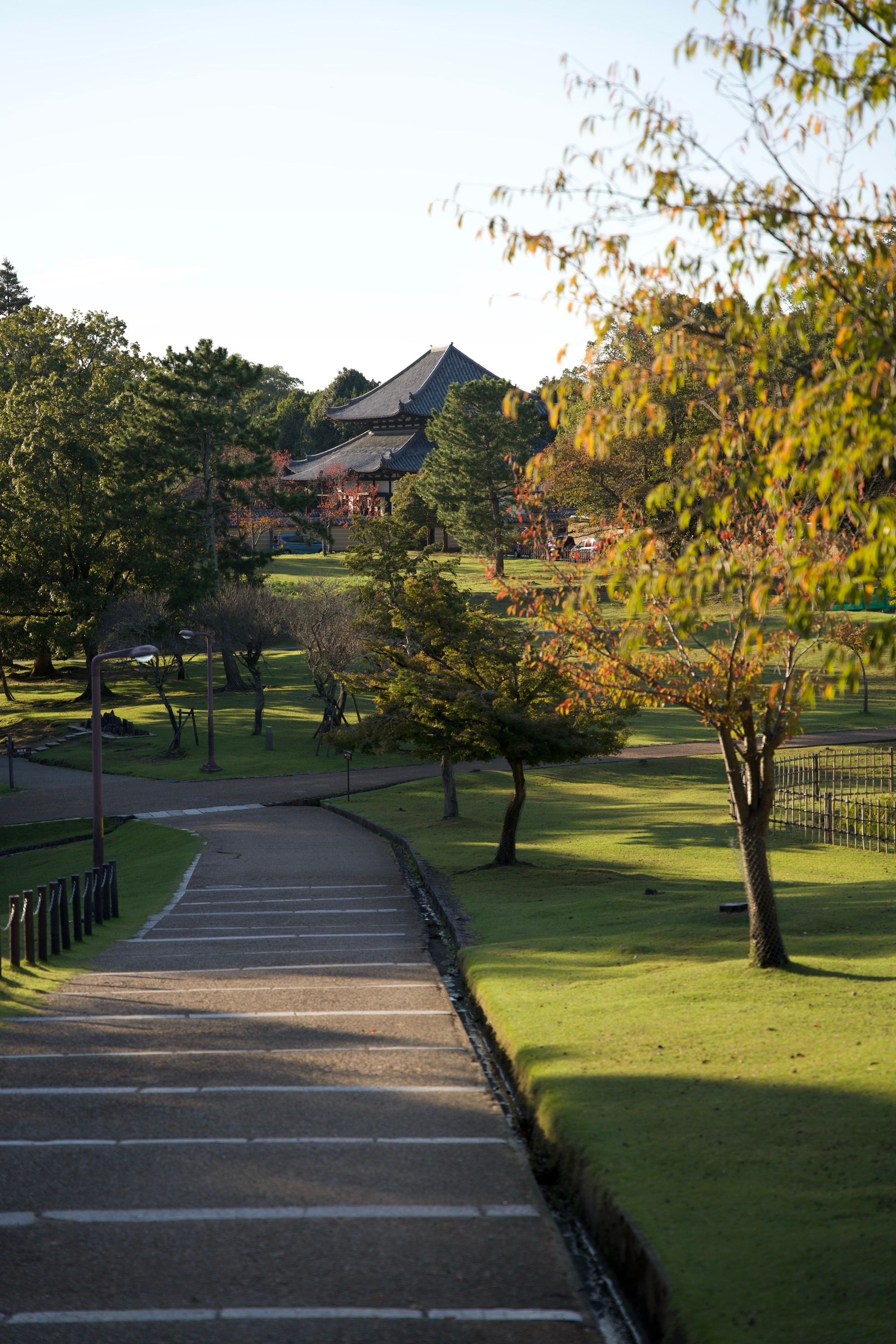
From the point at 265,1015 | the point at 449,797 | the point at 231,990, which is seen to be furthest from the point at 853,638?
the point at 449,797

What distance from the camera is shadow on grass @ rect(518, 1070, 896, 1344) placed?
535 cm

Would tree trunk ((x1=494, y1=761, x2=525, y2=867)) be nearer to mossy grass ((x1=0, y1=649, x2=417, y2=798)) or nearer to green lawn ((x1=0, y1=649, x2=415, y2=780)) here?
mossy grass ((x1=0, y1=649, x2=417, y2=798))

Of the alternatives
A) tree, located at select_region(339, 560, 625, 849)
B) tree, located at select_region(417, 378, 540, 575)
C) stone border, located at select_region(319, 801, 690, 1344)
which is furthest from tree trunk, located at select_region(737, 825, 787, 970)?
tree, located at select_region(417, 378, 540, 575)

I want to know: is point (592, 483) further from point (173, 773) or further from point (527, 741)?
point (527, 741)

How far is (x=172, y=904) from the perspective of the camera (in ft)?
68.1

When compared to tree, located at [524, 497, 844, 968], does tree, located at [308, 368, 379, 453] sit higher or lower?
higher

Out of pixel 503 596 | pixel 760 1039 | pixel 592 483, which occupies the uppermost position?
pixel 592 483

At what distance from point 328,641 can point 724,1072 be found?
3722 centimetres

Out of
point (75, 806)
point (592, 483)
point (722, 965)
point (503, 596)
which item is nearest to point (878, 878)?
point (722, 965)

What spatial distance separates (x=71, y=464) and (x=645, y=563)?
1979 inches

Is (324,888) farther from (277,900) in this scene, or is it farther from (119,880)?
(119,880)

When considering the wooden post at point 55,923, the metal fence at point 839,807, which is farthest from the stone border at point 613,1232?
the metal fence at point 839,807

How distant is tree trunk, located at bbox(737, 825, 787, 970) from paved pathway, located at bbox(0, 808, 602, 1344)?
318cm

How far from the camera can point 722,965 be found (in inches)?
471
